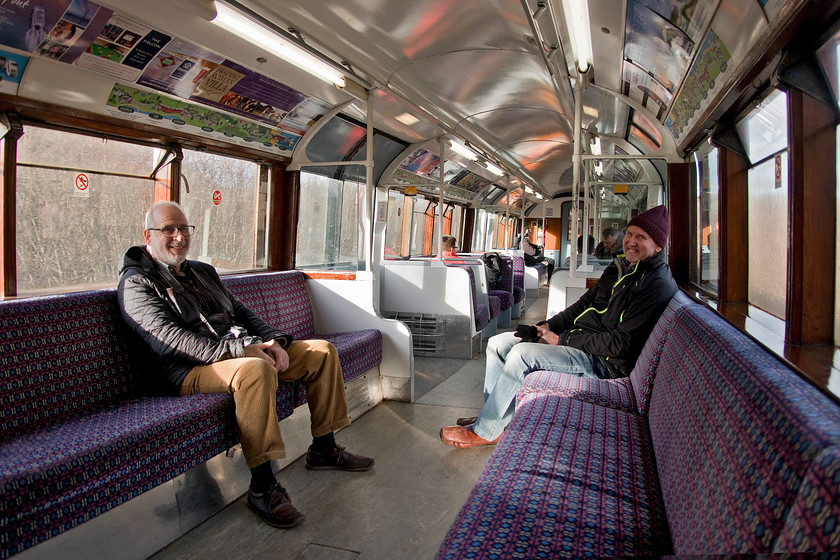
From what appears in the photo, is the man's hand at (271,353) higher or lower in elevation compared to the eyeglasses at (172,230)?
lower

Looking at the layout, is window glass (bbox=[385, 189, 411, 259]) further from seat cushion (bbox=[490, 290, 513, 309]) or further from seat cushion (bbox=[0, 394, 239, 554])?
seat cushion (bbox=[0, 394, 239, 554])

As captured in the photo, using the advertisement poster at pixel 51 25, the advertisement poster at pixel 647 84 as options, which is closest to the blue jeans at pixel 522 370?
the advertisement poster at pixel 647 84

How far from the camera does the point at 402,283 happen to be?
6066 mm

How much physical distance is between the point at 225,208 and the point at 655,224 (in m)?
3.44

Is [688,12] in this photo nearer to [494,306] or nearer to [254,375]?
[254,375]

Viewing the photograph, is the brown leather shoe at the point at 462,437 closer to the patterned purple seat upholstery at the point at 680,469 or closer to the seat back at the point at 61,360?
the patterned purple seat upholstery at the point at 680,469

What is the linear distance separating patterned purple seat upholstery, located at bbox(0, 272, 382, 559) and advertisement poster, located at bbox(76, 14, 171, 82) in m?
1.43

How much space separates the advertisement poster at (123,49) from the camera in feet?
10.3

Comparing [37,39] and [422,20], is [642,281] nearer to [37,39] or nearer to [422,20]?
[422,20]

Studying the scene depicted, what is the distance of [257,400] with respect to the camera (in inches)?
A: 104

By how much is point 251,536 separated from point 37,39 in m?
2.73

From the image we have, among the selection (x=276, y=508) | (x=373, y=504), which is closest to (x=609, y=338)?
(x=373, y=504)

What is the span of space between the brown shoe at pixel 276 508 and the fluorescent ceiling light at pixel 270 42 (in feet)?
8.07

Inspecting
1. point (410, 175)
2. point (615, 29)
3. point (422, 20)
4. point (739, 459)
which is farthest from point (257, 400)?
point (410, 175)
